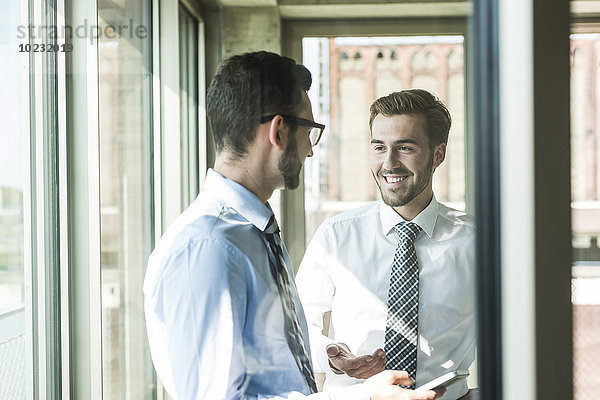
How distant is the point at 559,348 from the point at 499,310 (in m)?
0.09

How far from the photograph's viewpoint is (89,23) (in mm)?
1272

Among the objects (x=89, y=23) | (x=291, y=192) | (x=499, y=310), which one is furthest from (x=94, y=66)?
(x=499, y=310)

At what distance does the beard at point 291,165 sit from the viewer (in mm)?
1042

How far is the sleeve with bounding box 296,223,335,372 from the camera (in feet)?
3.41

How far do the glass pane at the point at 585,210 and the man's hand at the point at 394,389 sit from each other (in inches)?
10.4

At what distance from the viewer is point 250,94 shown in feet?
3.38

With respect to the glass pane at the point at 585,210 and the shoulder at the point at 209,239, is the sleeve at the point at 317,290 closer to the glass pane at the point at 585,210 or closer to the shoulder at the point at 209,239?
the shoulder at the point at 209,239

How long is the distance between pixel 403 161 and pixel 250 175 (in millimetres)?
273

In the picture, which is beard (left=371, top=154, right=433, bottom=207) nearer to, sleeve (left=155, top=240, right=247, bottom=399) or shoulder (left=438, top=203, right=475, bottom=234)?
shoulder (left=438, top=203, right=475, bottom=234)

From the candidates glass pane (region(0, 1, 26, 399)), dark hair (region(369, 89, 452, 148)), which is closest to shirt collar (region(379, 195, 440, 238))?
dark hair (region(369, 89, 452, 148))

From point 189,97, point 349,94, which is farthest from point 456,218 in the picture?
point 189,97

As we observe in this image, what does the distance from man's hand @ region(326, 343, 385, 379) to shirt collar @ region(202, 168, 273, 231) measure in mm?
259

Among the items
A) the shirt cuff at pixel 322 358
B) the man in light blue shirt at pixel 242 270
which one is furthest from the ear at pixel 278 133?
the shirt cuff at pixel 322 358

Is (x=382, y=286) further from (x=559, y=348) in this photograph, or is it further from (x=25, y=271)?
(x=25, y=271)
